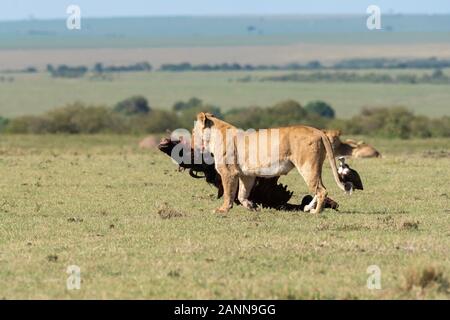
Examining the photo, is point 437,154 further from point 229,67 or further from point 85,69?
point 229,67

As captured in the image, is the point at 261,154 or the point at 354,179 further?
the point at 354,179

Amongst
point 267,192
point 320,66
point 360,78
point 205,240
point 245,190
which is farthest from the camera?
point 320,66

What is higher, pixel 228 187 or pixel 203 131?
pixel 203 131

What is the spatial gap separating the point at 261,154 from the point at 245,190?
58 cm

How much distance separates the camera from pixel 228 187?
13.0 meters

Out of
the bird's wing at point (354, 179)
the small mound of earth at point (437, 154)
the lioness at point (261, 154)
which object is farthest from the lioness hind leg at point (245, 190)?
the small mound of earth at point (437, 154)

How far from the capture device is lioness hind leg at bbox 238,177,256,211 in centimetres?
1312

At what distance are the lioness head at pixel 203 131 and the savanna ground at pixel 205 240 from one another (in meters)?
0.76

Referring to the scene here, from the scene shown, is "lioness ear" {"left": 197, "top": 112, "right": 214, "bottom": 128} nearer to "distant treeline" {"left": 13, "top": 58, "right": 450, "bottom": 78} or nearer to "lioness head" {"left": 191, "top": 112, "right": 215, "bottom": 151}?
"lioness head" {"left": 191, "top": 112, "right": 215, "bottom": 151}

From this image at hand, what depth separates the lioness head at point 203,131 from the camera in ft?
42.5

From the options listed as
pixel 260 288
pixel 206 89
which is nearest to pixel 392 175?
pixel 260 288

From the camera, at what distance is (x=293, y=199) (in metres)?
15.3

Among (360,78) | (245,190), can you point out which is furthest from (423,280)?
(360,78)

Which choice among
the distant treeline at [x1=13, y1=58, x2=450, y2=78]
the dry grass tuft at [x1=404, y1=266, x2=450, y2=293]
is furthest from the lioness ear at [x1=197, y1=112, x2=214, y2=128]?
the distant treeline at [x1=13, y1=58, x2=450, y2=78]
